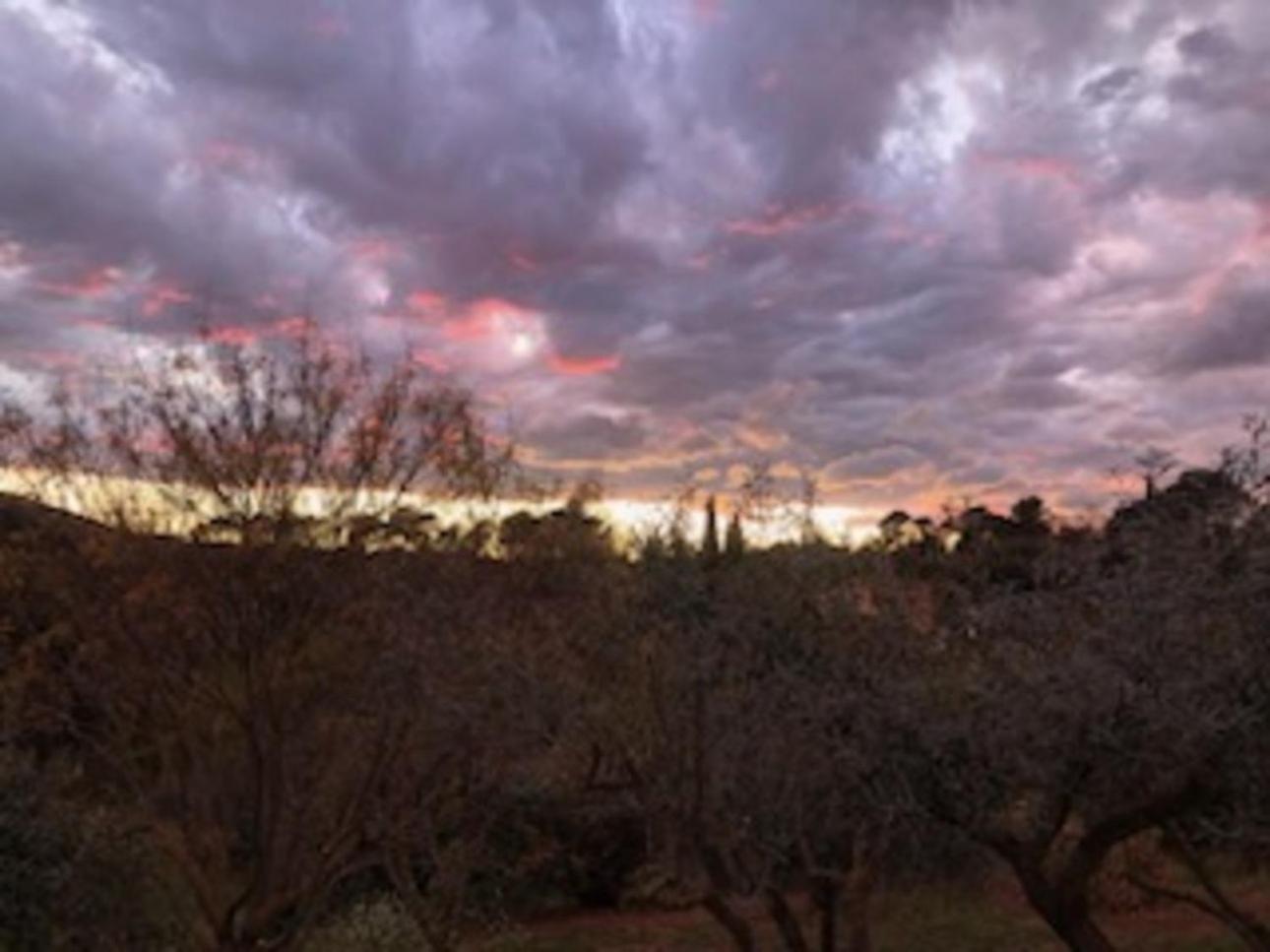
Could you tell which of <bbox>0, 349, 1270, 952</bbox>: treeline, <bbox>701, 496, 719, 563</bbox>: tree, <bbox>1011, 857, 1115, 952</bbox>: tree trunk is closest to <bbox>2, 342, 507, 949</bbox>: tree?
<bbox>0, 349, 1270, 952</bbox>: treeline

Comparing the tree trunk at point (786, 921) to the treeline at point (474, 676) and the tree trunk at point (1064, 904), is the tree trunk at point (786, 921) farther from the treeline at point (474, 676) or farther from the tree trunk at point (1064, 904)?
the tree trunk at point (1064, 904)

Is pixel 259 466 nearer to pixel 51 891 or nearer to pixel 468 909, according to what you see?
pixel 51 891

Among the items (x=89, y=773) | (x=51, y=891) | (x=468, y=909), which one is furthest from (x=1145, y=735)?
(x=468, y=909)

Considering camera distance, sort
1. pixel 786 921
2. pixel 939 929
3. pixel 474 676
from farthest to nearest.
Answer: pixel 939 929 < pixel 474 676 < pixel 786 921

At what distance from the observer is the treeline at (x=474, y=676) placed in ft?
35.6

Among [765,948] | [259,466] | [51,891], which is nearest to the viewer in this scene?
[259,466]

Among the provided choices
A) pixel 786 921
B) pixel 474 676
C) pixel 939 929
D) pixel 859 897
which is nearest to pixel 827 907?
pixel 786 921

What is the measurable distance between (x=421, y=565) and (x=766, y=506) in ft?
13.3

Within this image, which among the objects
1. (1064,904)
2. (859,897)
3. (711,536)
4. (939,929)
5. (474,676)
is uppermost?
(711,536)

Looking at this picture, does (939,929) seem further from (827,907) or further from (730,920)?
(730,920)

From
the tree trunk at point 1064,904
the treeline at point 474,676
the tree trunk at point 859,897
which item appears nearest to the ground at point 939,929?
the treeline at point 474,676

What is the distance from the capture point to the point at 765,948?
20281mm

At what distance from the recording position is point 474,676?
1422cm

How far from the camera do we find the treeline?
1085 centimetres
